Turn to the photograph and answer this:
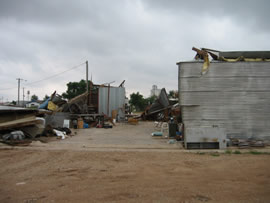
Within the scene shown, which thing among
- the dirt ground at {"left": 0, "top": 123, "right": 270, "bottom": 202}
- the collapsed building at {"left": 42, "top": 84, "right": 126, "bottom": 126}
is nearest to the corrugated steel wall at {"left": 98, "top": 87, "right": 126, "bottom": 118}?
the collapsed building at {"left": 42, "top": 84, "right": 126, "bottom": 126}

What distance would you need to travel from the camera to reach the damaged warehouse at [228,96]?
961cm

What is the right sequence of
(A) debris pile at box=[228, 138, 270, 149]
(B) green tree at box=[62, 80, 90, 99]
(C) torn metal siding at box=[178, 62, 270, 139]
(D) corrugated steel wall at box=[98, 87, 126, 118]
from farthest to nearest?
(B) green tree at box=[62, 80, 90, 99], (D) corrugated steel wall at box=[98, 87, 126, 118], (C) torn metal siding at box=[178, 62, 270, 139], (A) debris pile at box=[228, 138, 270, 149]

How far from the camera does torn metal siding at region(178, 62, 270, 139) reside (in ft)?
31.5

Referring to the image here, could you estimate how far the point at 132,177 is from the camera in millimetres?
4691

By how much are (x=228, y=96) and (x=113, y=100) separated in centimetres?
1467

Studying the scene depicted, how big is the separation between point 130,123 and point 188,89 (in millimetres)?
11498

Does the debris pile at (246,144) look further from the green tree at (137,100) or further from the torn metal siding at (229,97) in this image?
the green tree at (137,100)

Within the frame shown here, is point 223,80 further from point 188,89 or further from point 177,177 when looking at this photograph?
point 177,177

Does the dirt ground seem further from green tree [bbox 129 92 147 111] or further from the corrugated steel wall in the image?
green tree [bbox 129 92 147 111]

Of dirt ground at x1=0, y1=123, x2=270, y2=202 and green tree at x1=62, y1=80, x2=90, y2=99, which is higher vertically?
green tree at x1=62, y1=80, x2=90, y2=99

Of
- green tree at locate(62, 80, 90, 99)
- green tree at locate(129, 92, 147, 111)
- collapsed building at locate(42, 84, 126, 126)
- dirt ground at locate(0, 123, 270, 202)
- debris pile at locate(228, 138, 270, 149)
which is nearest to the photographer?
dirt ground at locate(0, 123, 270, 202)

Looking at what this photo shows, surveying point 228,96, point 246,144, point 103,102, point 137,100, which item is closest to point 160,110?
point 103,102

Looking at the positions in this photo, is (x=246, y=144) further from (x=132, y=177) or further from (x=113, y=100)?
(x=113, y=100)

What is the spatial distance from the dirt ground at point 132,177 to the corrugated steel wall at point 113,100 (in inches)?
575
